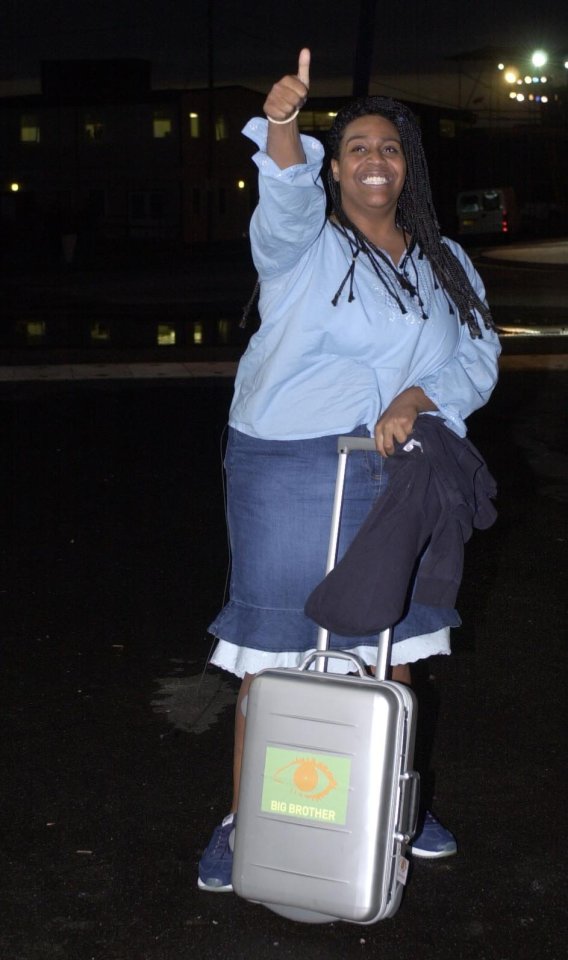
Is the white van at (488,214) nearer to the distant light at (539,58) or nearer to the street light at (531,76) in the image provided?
the street light at (531,76)

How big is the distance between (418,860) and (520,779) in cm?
67

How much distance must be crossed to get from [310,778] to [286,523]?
0.67 m

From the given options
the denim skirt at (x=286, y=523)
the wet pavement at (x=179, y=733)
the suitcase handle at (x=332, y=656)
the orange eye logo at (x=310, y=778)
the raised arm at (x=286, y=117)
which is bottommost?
the wet pavement at (x=179, y=733)

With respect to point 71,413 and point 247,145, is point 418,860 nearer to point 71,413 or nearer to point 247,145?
point 71,413

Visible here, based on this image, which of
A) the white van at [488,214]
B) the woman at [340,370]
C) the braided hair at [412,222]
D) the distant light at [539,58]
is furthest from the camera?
the white van at [488,214]

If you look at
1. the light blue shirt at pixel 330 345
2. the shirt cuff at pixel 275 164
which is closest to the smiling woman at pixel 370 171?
the light blue shirt at pixel 330 345

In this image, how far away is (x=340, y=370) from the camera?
Answer: 317 cm

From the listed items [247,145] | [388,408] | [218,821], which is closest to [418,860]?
[218,821]

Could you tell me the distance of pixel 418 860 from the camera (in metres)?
3.64

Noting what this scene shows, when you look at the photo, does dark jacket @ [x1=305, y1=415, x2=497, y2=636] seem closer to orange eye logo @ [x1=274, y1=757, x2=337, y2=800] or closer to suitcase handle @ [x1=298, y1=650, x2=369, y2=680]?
suitcase handle @ [x1=298, y1=650, x2=369, y2=680]

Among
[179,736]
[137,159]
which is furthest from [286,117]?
[137,159]

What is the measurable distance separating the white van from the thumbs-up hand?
51845 millimetres

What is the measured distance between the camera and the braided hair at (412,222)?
3223 mm

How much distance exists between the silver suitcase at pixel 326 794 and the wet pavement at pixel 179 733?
370 mm
